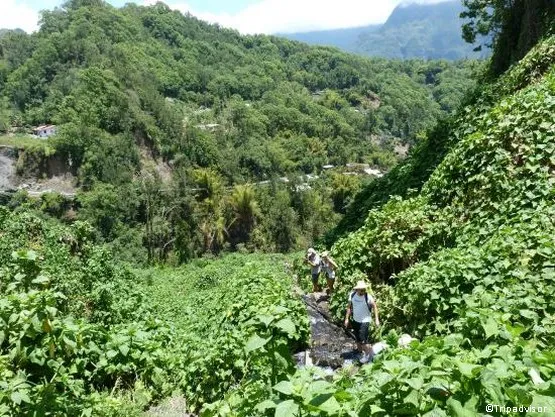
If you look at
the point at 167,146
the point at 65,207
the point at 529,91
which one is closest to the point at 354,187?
the point at 167,146

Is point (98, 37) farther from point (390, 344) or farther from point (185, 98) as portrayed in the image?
point (390, 344)

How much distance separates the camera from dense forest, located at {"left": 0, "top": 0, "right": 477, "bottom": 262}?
194ft

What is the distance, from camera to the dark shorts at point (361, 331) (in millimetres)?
8289

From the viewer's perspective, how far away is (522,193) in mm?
8711

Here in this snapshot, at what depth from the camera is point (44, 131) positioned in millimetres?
81938

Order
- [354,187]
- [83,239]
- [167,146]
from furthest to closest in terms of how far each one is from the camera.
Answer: [167,146] → [354,187] → [83,239]

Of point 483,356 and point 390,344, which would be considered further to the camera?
point 390,344

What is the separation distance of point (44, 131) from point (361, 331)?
281ft

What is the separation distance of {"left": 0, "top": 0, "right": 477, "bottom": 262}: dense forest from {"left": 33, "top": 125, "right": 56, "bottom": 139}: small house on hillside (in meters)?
2.34

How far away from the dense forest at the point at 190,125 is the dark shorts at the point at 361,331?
26.7 meters

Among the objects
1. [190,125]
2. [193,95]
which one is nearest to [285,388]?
[190,125]

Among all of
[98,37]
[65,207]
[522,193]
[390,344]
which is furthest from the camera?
[98,37]

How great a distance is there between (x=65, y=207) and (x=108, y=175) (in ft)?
24.6
